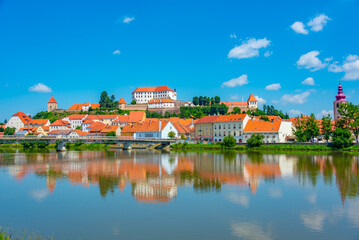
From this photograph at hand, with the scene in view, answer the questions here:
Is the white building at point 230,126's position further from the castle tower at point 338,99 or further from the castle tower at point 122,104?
the castle tower at point 122,104

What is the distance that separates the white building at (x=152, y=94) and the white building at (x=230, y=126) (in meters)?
77.4

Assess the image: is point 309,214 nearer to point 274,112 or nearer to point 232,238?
point 232,238

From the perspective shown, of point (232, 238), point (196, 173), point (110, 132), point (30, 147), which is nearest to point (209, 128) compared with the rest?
point (110, 132)

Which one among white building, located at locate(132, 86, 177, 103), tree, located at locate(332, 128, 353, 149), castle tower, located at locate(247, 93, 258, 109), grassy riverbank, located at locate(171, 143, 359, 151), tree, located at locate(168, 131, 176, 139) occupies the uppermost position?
white building, located at locate(132, 86, 177, 103)

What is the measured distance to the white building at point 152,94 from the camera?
492ft

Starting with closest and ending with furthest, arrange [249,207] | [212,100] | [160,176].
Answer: [249,207]
[160,176]
[212,100]

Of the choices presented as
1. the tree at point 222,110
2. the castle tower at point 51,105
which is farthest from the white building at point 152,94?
the castle tower at point 51,105

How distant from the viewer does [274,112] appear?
123 meters

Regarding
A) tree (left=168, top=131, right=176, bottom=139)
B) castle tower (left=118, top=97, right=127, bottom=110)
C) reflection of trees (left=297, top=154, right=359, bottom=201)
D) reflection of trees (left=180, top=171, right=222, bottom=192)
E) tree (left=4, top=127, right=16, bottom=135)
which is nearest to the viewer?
reflection of trees (left=297, top=154, right=359, bottom=201)

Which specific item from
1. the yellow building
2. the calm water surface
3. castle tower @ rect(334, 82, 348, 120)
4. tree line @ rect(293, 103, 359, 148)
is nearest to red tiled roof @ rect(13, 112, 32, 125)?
the yellow building

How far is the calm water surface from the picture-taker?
13.2 metres

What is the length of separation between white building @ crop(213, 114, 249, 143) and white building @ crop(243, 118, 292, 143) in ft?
3.96

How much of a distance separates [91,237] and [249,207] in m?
7.41

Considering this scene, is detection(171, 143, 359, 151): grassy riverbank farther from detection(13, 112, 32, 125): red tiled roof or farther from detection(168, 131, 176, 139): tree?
detection(13, 112, 32, 125): red tiled roof
